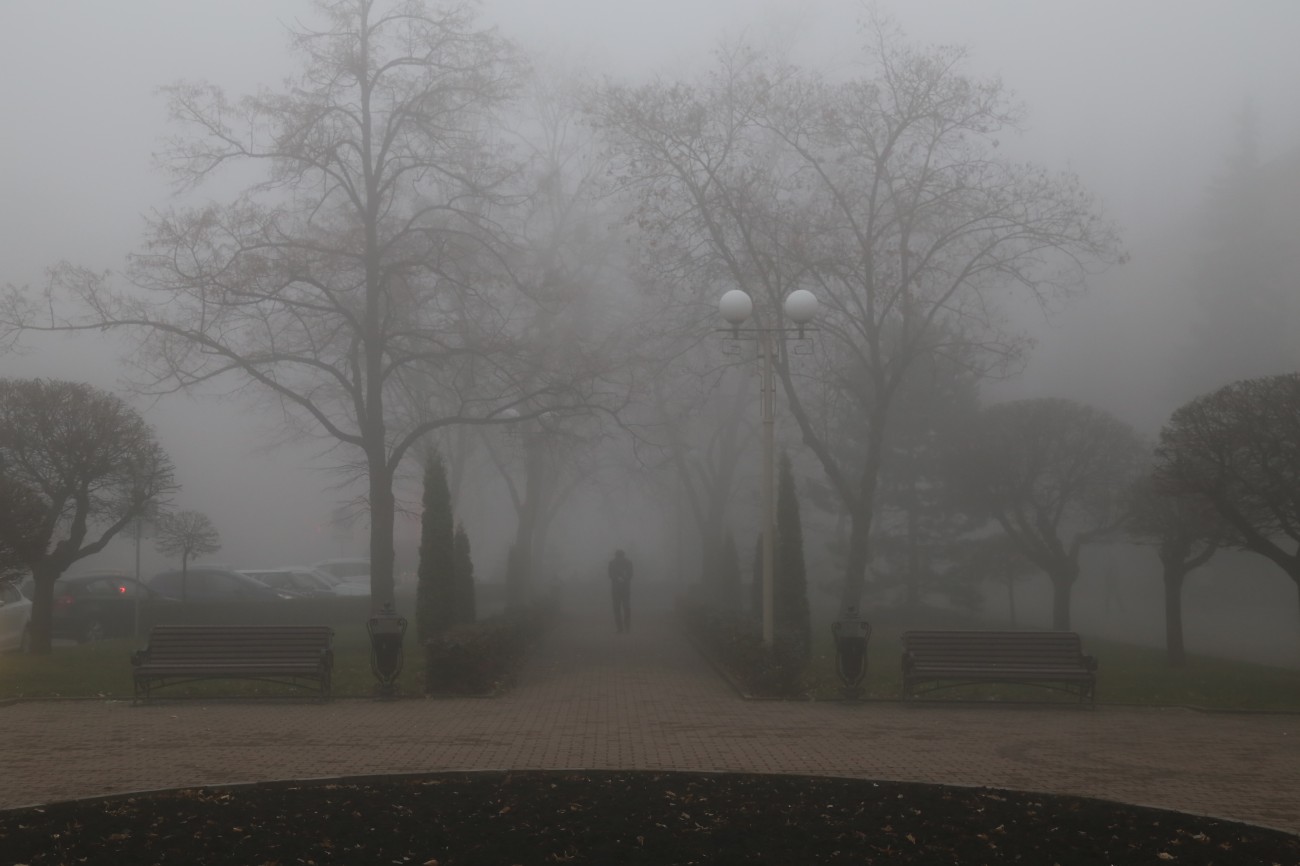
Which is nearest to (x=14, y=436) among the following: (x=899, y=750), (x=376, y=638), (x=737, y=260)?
(x=376, y=638)

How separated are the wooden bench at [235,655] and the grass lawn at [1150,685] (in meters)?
6.17

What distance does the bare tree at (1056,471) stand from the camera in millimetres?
28953

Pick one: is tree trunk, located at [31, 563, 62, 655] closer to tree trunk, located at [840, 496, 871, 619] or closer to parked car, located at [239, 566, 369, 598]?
parked car, located at [239, 566, 369, 598]

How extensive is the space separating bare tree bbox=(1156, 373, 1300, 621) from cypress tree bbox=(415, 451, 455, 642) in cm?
1141

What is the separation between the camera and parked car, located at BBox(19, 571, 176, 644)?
85.0 feet

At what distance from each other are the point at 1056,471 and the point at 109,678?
70.6ft

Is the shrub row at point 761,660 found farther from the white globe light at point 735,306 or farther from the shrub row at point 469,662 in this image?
the white globe light at point 735,306

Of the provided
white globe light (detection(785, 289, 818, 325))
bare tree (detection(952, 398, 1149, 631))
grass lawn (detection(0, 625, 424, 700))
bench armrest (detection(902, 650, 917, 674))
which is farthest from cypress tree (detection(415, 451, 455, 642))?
bare tree (detection(952, 398, 1149, 631))

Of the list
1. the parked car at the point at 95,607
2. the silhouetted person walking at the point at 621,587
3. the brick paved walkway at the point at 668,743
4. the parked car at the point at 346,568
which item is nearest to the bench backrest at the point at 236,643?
the brick paved walkway at the point at 668,743

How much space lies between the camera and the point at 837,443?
3978cm

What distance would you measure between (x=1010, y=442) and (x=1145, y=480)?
6.35 m

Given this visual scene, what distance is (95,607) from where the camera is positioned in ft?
85.5

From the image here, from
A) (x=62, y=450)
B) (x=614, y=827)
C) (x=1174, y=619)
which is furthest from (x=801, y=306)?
(x=62, y=450)

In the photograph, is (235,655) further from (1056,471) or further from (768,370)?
(1056,471)
